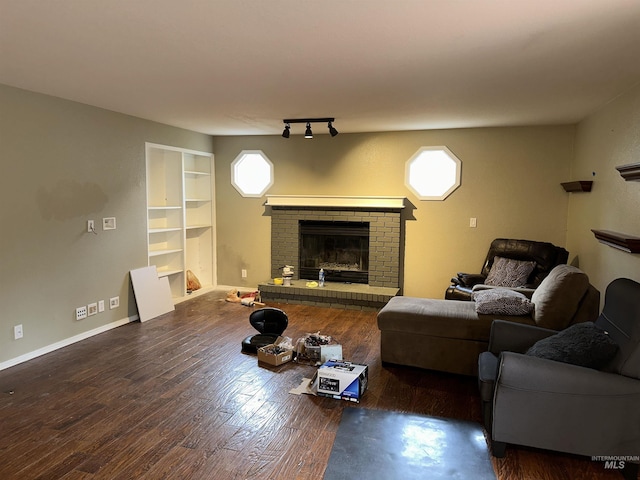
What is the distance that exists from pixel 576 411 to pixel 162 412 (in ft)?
7.95

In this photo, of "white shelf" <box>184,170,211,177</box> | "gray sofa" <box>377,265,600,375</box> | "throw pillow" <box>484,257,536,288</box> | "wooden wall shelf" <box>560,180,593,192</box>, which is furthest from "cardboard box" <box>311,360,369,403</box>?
"white shelf" <box>184,170,211,177</box>

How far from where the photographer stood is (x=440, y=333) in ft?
10.9

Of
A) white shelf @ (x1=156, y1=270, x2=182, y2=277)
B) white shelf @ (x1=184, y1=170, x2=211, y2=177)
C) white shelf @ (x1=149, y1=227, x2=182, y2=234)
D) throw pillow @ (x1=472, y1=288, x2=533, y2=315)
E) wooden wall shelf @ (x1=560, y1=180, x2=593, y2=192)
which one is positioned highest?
white shelf @ (x1=184, y1=170, x2=211, y2=177)

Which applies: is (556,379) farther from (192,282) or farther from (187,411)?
(192,282)

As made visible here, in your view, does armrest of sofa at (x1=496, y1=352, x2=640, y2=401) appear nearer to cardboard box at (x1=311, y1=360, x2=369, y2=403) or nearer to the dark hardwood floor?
the dark hardwood floor

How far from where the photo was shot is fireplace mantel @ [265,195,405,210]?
5.44 m

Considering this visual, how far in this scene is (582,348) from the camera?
2.21m

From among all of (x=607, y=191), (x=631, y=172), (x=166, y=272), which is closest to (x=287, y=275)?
(x=166, y=272)

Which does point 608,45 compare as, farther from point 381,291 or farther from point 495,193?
point 381,291

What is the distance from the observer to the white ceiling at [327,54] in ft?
6.42

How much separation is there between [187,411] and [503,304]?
7.82ft

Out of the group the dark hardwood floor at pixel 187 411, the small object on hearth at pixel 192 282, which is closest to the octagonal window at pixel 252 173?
the small object on hearth at pixel 192 282

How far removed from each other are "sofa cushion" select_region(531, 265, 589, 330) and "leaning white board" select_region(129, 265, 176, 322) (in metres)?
3.98

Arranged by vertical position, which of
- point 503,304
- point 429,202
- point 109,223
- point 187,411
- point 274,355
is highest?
point 429,202
